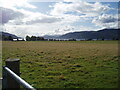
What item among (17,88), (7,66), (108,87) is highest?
(7,66)

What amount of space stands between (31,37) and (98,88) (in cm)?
18779

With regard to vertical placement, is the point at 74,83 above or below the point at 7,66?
below

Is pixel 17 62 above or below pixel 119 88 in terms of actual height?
above

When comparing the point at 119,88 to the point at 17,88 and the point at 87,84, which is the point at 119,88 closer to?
the point at 87,84

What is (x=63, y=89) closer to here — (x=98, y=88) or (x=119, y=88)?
(x=98, y=88)

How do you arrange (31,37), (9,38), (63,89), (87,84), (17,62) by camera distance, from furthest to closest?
1. (31,37)
2. (9,38)
3. (87,84)
4. (63,89)
5. (17,62)

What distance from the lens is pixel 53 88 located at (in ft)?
20.6

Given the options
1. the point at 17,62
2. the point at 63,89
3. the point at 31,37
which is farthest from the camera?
the point at 31,37

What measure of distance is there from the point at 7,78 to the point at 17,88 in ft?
1.05

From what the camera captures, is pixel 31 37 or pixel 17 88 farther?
pixel 31 37

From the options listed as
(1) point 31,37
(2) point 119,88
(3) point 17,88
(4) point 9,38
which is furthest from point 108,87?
(1) point 31,37

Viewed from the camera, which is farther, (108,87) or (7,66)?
(108,87)

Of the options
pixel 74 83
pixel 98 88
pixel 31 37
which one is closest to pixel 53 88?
pixel 74 83

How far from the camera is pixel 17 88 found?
361 centimetres
